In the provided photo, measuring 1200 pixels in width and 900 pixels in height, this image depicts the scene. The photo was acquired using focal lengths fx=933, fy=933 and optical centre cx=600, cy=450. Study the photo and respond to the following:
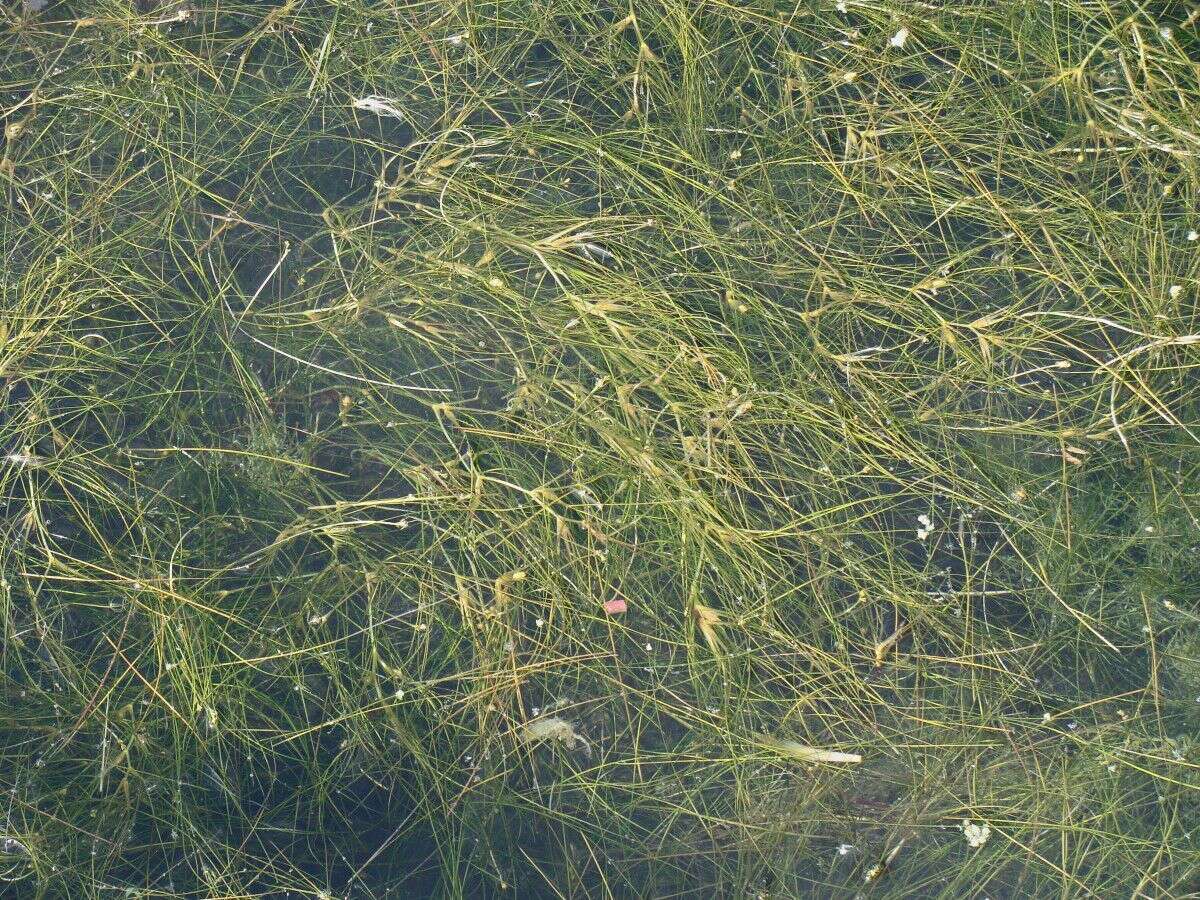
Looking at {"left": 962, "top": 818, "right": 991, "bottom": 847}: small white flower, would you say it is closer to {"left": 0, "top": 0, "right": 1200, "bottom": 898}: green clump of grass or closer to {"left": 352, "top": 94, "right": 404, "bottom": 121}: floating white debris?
{"left": 0, "top": 0, "right": 1200, "bottom": 898}: green clump of grass

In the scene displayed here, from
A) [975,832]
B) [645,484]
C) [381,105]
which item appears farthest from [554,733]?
[381,105]

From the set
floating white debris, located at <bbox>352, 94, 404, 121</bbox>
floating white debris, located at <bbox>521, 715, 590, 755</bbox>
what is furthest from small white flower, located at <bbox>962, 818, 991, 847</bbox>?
floating white debris, located at <bbox>352, 94, 404, 121</bbox>

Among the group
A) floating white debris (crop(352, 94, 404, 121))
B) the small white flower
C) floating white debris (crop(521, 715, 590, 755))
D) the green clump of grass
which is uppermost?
floating white debris (crop(352, 94, 404, 121))

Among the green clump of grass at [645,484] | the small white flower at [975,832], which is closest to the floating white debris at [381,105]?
the green clump of grass at [645,484]

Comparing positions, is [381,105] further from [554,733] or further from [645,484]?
[554,733]

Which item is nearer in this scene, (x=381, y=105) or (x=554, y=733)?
(x=554, y=733)

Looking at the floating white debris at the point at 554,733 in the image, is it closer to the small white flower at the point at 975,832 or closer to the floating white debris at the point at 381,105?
the small white flower at the point at 975,832

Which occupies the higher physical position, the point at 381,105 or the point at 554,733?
the point at 381,105

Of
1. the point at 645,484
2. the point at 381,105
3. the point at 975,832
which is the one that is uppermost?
the point at 381,105
